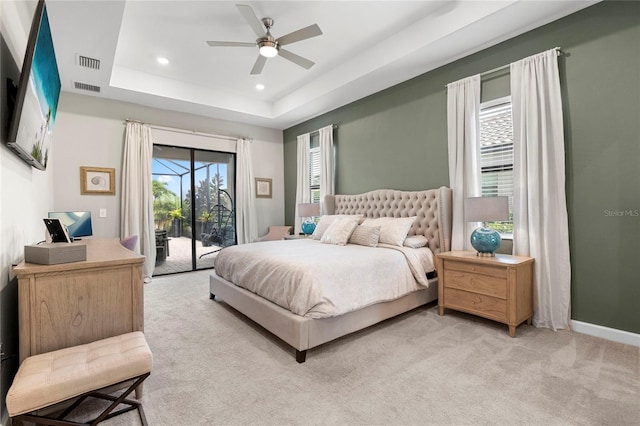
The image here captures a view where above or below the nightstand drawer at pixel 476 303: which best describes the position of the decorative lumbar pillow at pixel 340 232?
above

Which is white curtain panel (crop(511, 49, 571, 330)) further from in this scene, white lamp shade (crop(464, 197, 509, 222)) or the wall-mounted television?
the wall-mounted television

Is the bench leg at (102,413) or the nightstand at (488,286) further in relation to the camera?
the nightstand at (488,286)

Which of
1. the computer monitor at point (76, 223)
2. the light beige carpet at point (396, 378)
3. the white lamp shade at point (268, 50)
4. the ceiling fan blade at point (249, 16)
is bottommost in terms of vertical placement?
the light beige carpet at point (396, 378)

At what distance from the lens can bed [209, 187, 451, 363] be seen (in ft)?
7.89

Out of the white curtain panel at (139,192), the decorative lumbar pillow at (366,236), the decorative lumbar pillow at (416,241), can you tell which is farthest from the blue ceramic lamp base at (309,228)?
the white curtain panel at (139,192)

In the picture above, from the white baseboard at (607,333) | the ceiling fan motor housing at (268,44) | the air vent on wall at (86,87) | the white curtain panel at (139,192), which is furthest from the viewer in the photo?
the white curtain panel at (139,192)

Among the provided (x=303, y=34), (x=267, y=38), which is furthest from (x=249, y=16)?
(x=303, y=34)

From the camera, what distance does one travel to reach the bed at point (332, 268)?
7.89ft

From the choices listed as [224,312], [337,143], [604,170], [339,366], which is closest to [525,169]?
[604,170]

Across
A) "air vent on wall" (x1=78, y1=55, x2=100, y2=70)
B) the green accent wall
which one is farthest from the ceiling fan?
the green accent wall

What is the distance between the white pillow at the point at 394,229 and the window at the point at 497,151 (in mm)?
955

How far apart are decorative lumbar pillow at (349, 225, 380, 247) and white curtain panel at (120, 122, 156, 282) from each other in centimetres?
350

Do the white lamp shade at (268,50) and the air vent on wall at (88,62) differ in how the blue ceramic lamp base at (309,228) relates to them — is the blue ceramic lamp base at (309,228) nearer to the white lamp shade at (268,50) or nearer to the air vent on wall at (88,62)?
the white lamp shade at (268,50)

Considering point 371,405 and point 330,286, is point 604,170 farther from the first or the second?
point 371,405
